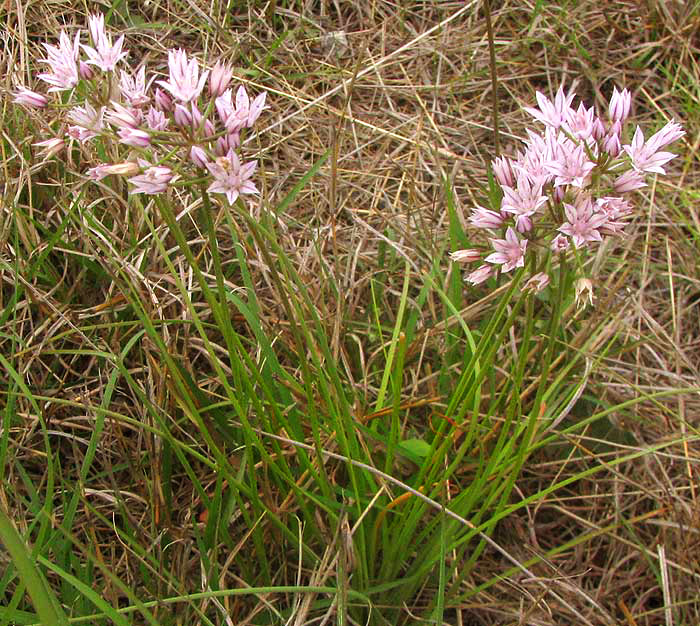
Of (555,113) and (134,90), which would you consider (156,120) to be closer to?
(134,90)

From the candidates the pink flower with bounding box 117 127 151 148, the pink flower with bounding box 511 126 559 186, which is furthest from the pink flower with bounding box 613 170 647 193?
the pink flower with bounding box 117 127 151 148

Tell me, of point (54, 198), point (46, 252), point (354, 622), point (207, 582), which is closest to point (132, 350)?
point (46, 252)

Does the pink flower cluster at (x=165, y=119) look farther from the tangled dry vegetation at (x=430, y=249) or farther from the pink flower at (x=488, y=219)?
the tangled dry vegetation at (x=430, y=249)

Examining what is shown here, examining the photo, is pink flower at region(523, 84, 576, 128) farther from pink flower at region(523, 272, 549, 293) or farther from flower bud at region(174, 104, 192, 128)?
flower bud at region(174, 104, 192, 128)

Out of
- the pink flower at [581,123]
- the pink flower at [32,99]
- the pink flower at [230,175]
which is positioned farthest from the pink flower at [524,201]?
the pink flower at [32,99]

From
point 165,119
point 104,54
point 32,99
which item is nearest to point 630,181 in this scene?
point 165,119

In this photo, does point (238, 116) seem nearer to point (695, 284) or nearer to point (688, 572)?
point (688, 572)

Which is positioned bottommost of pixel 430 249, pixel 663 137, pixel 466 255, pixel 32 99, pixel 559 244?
pixel 430 249
